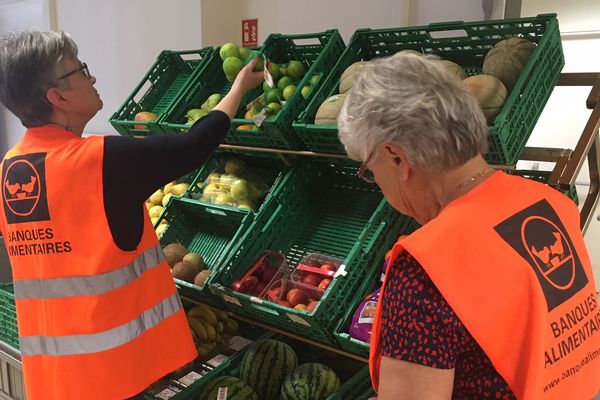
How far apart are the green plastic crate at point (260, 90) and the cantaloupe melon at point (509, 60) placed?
69cm

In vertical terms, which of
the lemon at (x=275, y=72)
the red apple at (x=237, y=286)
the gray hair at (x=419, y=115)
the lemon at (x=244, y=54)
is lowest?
the red apple at (x=237, y=286)

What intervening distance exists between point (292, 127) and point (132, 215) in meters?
0.72

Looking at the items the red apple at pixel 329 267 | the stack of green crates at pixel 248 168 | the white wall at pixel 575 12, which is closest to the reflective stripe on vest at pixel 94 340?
the red apple at pixel 329 267

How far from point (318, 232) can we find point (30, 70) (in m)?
1.33

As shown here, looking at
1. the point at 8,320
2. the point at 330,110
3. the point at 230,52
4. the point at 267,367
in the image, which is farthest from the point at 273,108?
the point at 8,320

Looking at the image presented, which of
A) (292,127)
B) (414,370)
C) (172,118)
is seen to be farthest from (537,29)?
(172,118)

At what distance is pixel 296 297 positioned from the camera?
6.81ft

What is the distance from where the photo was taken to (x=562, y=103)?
3.98m

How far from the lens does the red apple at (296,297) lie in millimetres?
2070

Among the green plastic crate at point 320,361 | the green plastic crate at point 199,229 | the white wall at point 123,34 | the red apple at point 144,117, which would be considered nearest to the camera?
the green plastic crate at point 320,361

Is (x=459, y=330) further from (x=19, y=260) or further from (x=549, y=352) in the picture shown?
(x=19, y=260)

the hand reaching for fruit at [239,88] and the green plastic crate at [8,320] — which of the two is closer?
the hand reaching for fruit at [239,88]

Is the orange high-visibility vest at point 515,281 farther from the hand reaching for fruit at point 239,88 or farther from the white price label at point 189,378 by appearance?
the white price label at point 189,378

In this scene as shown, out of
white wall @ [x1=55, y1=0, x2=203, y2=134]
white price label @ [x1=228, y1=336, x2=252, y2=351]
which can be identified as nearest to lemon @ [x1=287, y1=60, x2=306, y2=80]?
white price label @ [x1=228, y1=336, x2=252, y2=351]
